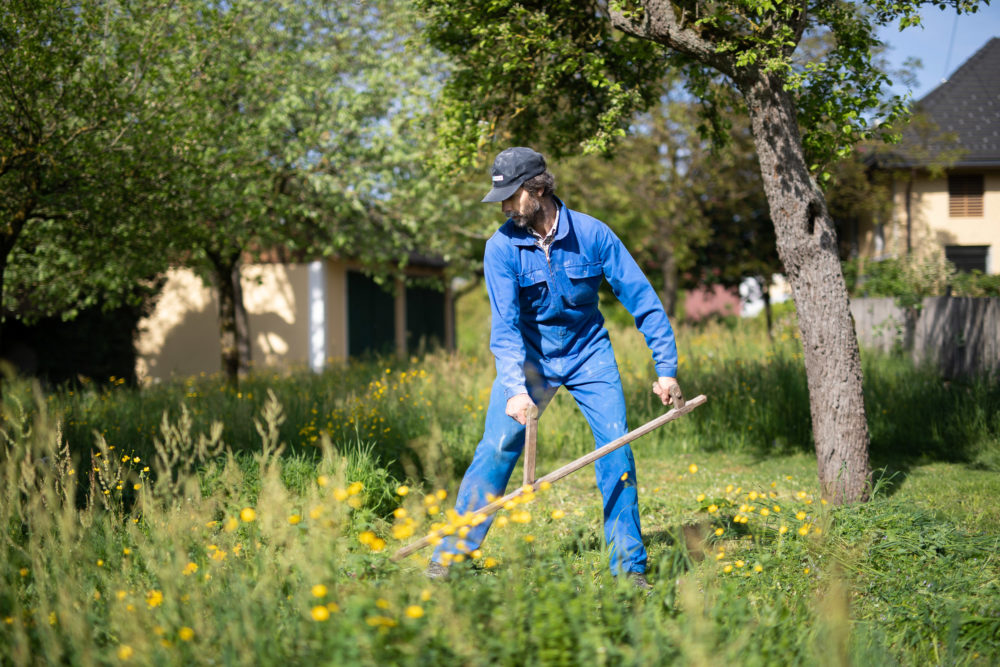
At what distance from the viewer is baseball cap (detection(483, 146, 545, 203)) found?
3600 millimetres

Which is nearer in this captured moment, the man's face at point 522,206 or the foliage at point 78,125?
the man's face at point 522,206

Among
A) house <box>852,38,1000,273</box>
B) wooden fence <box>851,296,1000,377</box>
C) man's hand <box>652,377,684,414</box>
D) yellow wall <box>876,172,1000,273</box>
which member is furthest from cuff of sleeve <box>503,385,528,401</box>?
yellow wall <box>876,172,1000,273</box>

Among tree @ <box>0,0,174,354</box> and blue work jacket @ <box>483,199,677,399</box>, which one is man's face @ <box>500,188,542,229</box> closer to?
blue work jacket @ <box>483,199,677,399</box>

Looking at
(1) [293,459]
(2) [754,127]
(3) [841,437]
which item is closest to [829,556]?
(3) [841,437]

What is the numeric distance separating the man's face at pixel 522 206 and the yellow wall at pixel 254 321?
49.8 ft

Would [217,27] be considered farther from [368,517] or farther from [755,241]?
[755,241]

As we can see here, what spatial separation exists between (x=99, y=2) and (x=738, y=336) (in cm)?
809

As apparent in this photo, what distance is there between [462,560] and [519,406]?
84cm

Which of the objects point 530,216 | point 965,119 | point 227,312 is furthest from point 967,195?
point 530,216

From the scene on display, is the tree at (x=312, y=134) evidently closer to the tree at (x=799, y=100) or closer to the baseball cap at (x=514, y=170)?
the tree at (x=799, y=100)

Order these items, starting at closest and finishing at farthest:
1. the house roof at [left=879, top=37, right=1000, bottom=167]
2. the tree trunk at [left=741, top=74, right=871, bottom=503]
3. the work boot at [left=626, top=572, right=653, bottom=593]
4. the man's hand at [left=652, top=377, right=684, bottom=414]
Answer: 1. the work boot at [left=626, top=572, right=653, bottom=593]
2. the man's hand at [left=652, top=377, right=684, bottom=414]
3. the tree trunk at [left=741, top=74, right=871, bottom=503]
4. the house roof at [left=879, top=37, right=1000, bottom=167]

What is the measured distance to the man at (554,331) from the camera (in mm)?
3605

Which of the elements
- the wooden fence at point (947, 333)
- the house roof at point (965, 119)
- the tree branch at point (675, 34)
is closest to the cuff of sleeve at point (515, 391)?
the tree branch at point (675, 34)

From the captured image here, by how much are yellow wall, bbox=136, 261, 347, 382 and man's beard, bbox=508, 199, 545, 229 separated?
1514 centimetres
